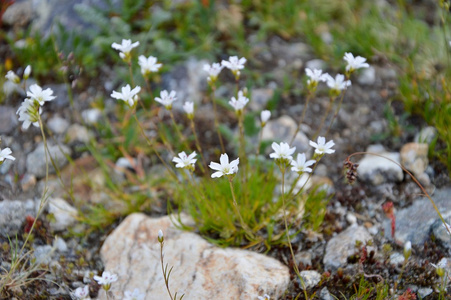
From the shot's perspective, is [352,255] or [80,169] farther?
[80,169]

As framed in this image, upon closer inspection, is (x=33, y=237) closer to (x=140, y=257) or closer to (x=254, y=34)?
(x=140, y=257)

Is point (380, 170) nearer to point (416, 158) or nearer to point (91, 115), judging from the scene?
point (416, 158)

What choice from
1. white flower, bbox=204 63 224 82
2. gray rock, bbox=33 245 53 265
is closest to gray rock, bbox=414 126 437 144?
white flower, bbox=204 63 224 82

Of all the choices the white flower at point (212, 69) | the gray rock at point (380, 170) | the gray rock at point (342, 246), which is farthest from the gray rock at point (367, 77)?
the white flower at point (212, 69)

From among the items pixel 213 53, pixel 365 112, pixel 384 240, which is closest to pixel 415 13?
pixel 365 112

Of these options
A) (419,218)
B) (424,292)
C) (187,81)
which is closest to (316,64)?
(187,81)
